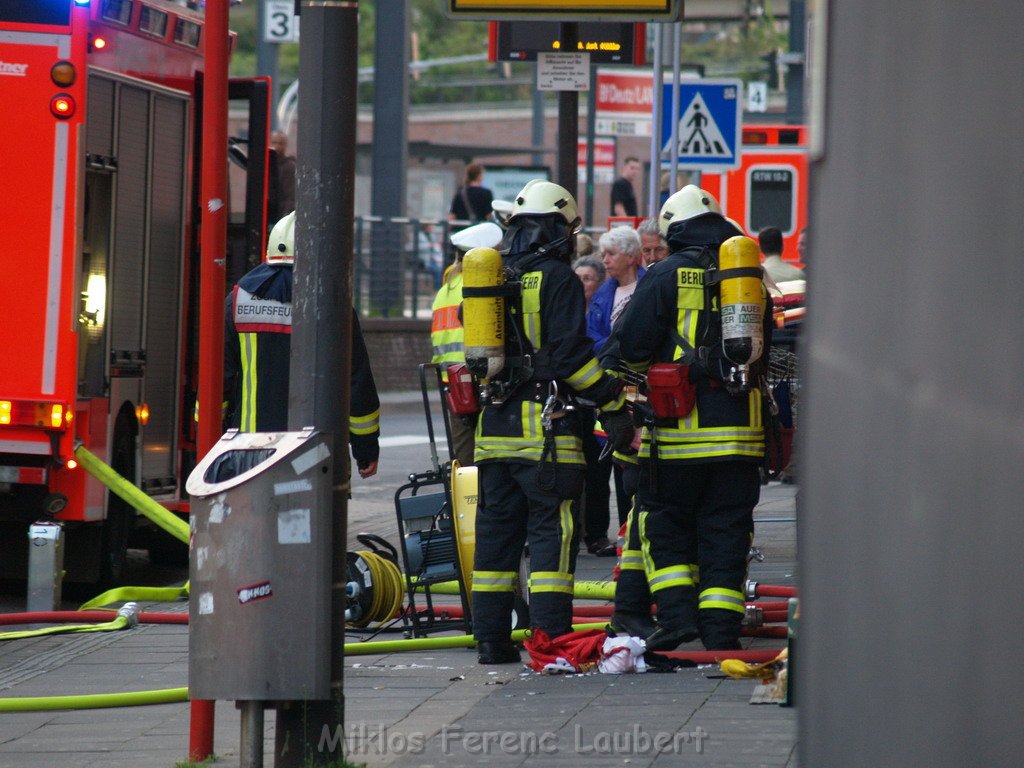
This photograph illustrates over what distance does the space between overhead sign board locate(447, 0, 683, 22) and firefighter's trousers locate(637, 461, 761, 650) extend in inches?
70.2

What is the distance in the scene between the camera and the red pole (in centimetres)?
499

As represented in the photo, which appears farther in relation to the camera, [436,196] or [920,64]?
[436,196]

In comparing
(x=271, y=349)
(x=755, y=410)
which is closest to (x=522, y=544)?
(x=755, y=410)

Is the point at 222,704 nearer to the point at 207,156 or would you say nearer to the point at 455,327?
the point at 207,156

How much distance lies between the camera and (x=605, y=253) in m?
9.56

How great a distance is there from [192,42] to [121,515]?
288cm

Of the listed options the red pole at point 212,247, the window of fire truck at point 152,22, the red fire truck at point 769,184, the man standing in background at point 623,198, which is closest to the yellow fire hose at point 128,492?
the window of fire truck at point 152,22

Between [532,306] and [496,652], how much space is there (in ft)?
4.46

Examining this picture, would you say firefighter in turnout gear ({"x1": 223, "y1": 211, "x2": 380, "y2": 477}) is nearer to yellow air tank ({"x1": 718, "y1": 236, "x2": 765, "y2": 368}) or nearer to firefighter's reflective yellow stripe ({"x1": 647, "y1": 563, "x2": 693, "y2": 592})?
firefighter's reflective yellow stripe ({"x1": 647, "y1": 563, "x2": 693, "y2": 592})

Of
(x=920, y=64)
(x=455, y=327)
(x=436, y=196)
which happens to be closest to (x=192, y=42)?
(x=455, y=327)

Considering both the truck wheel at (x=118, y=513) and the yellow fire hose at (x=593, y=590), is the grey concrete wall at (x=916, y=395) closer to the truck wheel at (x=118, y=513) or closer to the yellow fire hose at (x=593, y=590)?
the yellow fire hose at (x=593, y=590)

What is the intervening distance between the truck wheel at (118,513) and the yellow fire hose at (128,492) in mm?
446

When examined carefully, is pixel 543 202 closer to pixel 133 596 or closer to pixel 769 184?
pixel 133 596

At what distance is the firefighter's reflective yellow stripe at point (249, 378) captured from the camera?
735 centimetres
